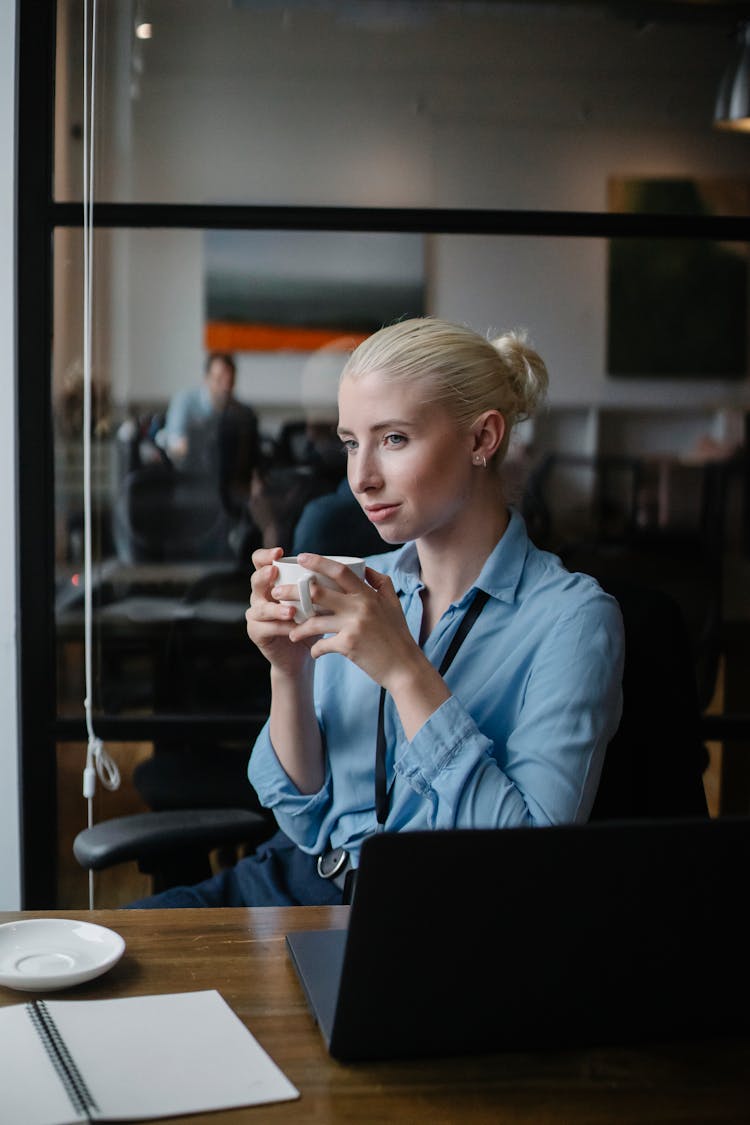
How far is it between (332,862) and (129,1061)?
29.5 inches

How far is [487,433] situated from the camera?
169 cm

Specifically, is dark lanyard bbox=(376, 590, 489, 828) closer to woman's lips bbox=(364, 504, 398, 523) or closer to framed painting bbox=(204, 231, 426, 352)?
woman's lips bbox=(364, 504, 398, 523)

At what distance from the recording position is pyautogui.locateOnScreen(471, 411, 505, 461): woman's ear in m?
1.68

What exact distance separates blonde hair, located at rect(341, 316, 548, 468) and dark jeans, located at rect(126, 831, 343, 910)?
0.66 metres

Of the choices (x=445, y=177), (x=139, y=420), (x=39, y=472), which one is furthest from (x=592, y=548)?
(x=39, y=472)

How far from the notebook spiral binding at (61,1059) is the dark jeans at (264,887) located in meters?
0.70

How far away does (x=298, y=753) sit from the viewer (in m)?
1.70

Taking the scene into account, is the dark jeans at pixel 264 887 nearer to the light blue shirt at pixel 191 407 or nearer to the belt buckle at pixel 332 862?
the belt buckle at pixel 332 862

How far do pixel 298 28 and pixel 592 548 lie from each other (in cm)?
129

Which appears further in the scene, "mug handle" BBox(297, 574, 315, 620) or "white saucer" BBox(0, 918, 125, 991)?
"mug handle" BBox(297, 574, 315, 620)

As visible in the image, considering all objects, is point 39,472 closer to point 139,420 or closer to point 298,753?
point 139,420

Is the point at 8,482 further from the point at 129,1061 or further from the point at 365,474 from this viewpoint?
the point at 129,1061

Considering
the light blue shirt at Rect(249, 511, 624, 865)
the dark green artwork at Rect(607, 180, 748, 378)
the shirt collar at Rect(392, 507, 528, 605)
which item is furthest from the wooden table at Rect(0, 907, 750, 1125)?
the dark green artwork at Rect(607, 180, 748, 378)

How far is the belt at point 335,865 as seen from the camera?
1.67 metres
